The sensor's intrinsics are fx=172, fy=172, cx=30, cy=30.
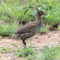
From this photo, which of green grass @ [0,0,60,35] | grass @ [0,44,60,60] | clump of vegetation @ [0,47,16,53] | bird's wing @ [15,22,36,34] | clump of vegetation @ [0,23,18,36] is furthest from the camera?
green grass @ [0,0,60,35]

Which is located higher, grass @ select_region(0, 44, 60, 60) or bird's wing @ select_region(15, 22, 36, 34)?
bird's wing @ select_region(15, 22, 36, 34)

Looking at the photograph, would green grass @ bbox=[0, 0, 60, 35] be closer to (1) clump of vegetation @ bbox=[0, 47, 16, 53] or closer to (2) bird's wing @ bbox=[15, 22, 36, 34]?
(2) bird's wing @ bbox=[15, 22, 36, 34]

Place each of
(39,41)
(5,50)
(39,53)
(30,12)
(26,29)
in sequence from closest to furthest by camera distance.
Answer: (39,53) < (5,50) < (26,29) < (39,41) < (30,12)

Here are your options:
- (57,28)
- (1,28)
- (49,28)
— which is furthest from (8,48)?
(57,28)

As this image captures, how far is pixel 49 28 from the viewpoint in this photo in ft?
21.5

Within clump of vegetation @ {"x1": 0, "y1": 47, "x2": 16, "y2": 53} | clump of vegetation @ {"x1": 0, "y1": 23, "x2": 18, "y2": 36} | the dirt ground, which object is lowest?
the dirt ground

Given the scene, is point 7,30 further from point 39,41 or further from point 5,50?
point 5,50

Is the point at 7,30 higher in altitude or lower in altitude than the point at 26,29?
lower

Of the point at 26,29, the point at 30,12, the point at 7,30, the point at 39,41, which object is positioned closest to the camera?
the point at 26,29

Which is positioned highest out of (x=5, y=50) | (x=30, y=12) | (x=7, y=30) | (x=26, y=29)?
(x=30, y=12)

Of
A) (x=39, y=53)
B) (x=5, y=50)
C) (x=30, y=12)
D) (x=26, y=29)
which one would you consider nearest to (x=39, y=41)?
(x=26, y=29)

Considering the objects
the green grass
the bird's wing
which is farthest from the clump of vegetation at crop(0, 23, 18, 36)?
the bird's wing

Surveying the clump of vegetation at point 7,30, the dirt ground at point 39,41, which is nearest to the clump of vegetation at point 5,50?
the dirt ground at point 39,41

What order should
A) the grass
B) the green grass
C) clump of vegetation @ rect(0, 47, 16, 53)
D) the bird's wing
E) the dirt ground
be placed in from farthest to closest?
the green grass → the dirt ground → the bird's wing → clump of vegetation @ rect(0, 47, 16, 53) → the grass
